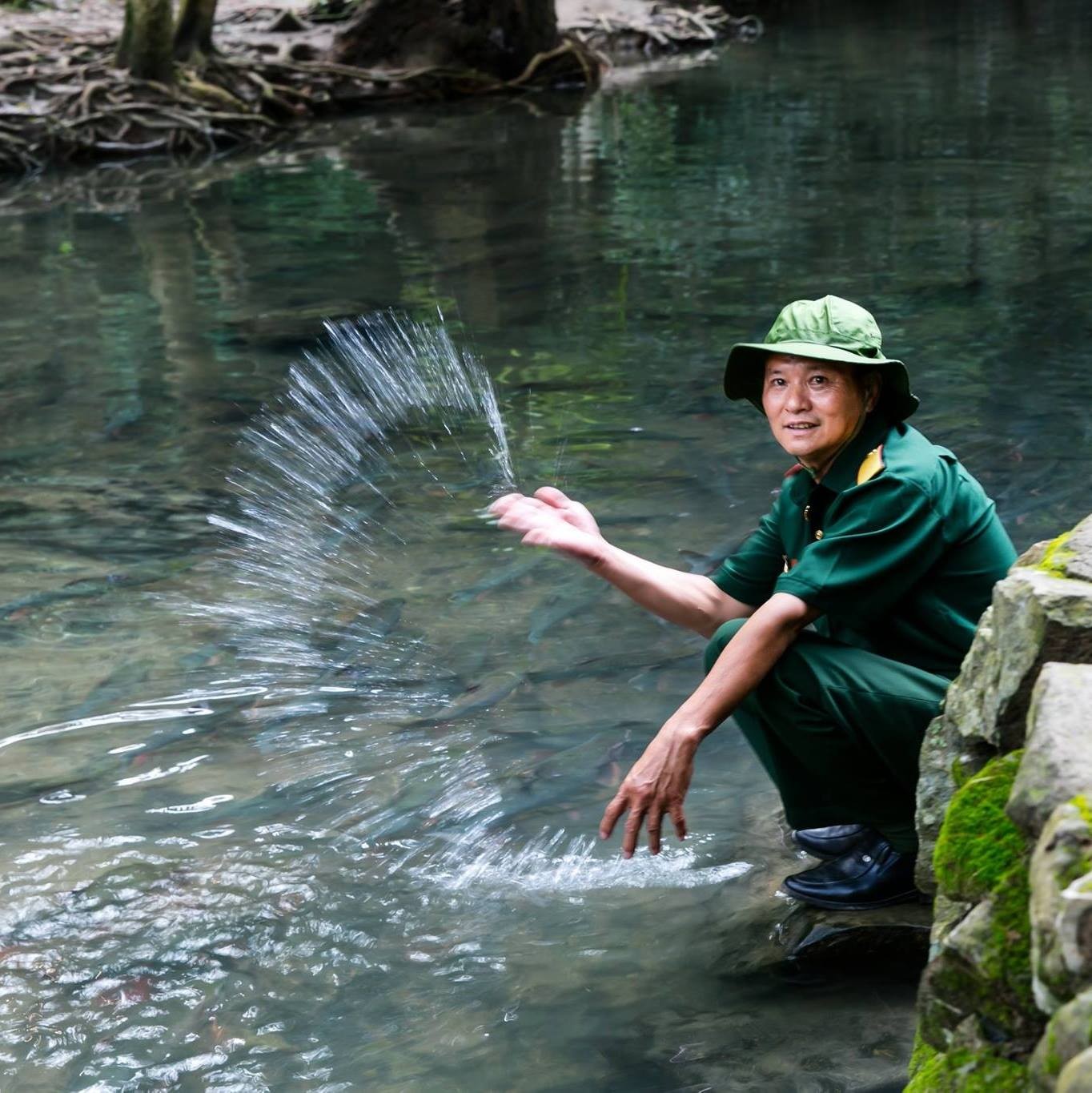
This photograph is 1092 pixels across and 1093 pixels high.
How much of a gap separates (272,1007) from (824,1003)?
1017 mm

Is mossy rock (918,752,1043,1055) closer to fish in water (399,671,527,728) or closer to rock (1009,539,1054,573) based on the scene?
rock (1009,539,1054,573)


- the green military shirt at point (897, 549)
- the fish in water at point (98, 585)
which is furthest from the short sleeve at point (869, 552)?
the fish in water at point (98, 585)

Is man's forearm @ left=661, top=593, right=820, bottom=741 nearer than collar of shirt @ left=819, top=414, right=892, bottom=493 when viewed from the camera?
Yes

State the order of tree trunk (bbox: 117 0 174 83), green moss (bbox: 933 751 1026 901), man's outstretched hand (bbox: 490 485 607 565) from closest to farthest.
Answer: green moss (bbox: 933 751 1026 901) < man's outstretched hand (bbox: 490 485 607 565) < tree trunk (bbox: 117 0 174 83)

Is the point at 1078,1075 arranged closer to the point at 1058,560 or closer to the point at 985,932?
the point at 985,932

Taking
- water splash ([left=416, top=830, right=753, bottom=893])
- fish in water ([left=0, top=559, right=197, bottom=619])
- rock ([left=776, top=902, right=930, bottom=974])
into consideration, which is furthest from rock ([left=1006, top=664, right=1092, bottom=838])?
fish in water ([left=0, top=559, right=197, bottom=619])

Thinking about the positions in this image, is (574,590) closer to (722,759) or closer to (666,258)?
(722,759)

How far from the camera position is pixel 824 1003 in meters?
2.92

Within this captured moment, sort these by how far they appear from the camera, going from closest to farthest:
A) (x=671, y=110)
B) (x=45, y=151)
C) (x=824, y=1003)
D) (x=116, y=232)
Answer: (x=824, y=1003)
(x=116, y=232)
(x=45, y=151)
(x=671, y=110)

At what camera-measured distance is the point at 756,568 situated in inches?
132

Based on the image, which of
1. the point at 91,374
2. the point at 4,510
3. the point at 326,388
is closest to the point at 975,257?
the point at 326,388

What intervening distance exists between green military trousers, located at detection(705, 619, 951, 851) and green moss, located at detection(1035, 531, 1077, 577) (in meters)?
0.47

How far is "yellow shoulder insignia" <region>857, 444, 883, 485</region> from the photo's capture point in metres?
2.89

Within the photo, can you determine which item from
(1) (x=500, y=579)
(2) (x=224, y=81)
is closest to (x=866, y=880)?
(1) (x=500, y=579)
